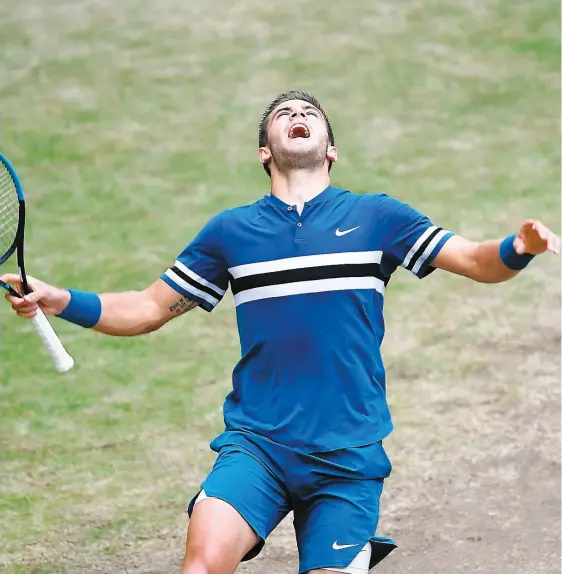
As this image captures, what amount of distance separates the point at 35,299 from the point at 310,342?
3.71 feet

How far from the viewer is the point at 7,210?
562cm

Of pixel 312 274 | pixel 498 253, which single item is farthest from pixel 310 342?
pixel 498 253

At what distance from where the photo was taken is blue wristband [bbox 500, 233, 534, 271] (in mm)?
4863

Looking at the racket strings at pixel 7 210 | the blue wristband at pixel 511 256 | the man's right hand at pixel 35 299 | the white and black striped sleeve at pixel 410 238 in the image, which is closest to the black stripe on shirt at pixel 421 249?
the white and black striped sleeve at pixel 410 238

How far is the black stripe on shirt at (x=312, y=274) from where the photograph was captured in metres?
5.05

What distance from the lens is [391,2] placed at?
16.0 metres

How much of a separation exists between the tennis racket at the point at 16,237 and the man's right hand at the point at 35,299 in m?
0.03

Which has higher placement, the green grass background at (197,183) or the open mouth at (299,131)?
the open mouth at (299,131)

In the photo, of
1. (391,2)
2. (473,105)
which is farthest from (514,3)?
(473,105)

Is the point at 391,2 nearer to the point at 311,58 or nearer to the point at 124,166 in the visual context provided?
the point at 311,58

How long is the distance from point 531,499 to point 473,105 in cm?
702

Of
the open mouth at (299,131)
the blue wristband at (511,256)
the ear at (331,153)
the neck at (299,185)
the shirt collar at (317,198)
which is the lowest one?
the blue wristband at (511,256)

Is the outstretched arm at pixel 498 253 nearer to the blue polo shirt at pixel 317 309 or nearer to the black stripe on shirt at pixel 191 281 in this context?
the blue polo shirt at pixel 317 309

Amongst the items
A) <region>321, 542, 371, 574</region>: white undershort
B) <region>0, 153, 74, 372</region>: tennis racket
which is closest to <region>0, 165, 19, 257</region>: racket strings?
<region>0, 153, 74, 372</region>: tennis racket
